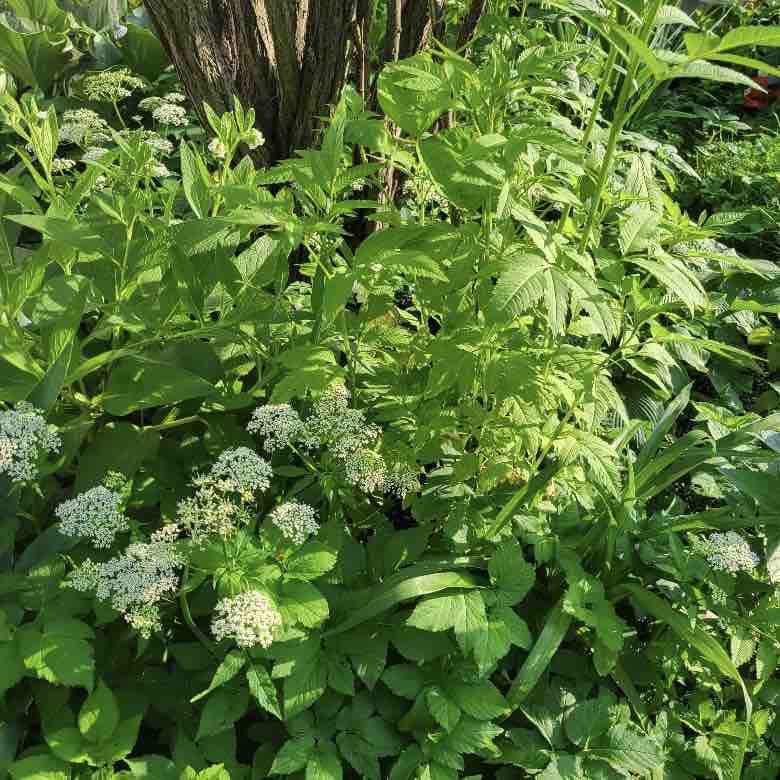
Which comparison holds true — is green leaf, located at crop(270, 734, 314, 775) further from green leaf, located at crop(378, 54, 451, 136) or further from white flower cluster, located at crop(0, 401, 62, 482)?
green leaf, located at crop(378, 54, 451, 136)

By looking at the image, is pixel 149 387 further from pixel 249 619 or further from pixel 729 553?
pixel 729 553

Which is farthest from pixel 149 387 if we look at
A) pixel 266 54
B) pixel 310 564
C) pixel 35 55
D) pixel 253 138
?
pixel 35 55

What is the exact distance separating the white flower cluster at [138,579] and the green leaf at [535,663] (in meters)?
0.74

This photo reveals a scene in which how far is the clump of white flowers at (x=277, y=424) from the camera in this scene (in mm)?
1566

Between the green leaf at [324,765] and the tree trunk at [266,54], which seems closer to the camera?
the green leaf at [324,765]

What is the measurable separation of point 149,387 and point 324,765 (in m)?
0.83

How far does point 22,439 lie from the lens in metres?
1.44

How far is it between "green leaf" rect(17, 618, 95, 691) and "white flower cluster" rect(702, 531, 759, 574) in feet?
4.07

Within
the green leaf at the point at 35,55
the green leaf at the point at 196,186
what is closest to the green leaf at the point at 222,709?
the green leaf at the point at 196,186

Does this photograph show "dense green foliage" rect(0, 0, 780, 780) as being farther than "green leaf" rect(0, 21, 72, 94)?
No

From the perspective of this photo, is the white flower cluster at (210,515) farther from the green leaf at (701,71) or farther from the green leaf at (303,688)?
the green leaf at (701,71)

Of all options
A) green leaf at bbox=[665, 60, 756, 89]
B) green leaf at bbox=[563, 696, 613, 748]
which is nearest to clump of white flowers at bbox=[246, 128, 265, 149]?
green leaf at bbox=[665, 60, 756, 89]

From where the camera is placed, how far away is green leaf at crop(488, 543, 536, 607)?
1.62m

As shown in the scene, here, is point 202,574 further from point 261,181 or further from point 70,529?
point 261,181
